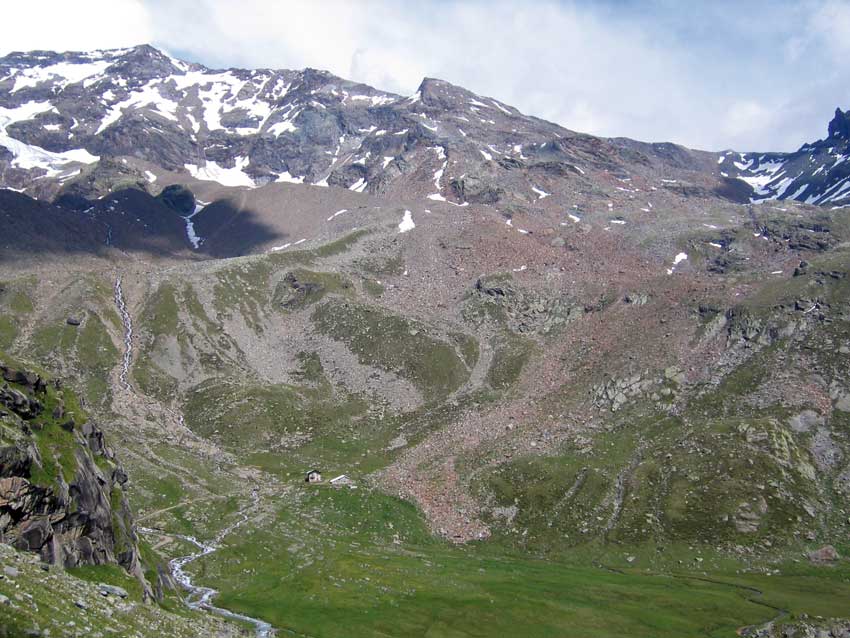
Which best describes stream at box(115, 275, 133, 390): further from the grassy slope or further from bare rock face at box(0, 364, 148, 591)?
bare rock face at box(0, 364, 148, 591)

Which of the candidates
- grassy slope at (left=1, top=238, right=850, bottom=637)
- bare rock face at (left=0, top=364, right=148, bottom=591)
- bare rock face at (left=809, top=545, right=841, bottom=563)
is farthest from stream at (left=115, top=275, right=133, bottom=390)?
bare rock face at (left=809, top=545, right=841, bottom=563)

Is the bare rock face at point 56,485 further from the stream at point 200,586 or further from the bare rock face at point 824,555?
the bare rock face at point 824,555

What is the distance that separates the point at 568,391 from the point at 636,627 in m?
84.9

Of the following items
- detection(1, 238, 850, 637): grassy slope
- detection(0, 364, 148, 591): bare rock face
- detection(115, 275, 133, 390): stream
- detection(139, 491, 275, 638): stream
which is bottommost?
detection(139, 491, 275, 638): stream

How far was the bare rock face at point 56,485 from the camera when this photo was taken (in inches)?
1513

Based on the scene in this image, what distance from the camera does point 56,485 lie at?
42.1 meters

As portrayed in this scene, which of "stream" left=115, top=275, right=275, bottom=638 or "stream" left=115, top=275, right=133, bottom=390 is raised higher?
"stream" left=115, top=275, right=133, bottom=390

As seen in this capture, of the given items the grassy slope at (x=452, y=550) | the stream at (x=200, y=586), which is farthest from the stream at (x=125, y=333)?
the stream at (x=200, y=586)

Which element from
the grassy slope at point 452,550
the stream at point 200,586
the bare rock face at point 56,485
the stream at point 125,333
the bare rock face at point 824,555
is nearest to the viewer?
the bare rock face at point 56,485

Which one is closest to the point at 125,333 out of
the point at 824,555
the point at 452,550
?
the point at 452,550

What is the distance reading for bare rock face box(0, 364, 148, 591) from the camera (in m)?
38.4

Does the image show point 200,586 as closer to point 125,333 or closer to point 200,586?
point 200,586

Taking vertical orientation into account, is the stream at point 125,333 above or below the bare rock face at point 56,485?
above

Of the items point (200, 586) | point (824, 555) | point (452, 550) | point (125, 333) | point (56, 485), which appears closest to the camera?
point (56, 485)
